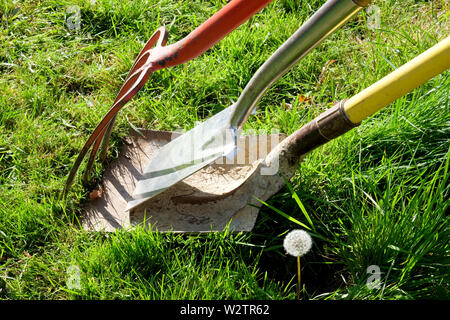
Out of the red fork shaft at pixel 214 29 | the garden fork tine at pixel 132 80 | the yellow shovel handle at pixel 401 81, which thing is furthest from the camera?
the garden fork tine at pixel 132 80

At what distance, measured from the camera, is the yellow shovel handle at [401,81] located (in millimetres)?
1526

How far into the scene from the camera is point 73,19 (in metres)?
2.83

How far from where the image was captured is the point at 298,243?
5.83ft

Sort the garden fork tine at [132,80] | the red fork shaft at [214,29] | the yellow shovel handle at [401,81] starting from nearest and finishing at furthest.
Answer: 1. the yellow shovel handle at [401,81]
2. the red fork shaft at [214,29]
3. the garden fork tine at [132,80]

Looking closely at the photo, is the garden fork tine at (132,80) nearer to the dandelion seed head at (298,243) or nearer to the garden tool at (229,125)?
the garden tool at (229,125)

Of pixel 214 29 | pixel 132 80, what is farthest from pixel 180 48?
pixel 132 80

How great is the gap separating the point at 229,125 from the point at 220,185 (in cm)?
28

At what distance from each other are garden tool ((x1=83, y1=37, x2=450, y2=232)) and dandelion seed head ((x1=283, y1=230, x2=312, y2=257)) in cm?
19

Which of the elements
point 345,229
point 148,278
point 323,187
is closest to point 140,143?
point 148,278

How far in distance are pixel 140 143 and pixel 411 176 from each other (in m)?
1.15

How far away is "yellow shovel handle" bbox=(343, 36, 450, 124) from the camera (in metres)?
1.53

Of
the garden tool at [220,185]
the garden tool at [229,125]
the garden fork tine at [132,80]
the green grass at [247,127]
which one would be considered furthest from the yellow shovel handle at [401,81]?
the garden fork tine at [132,80]

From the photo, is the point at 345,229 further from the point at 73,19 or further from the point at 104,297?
the point at 73,19

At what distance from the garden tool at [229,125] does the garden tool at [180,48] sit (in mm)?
178
